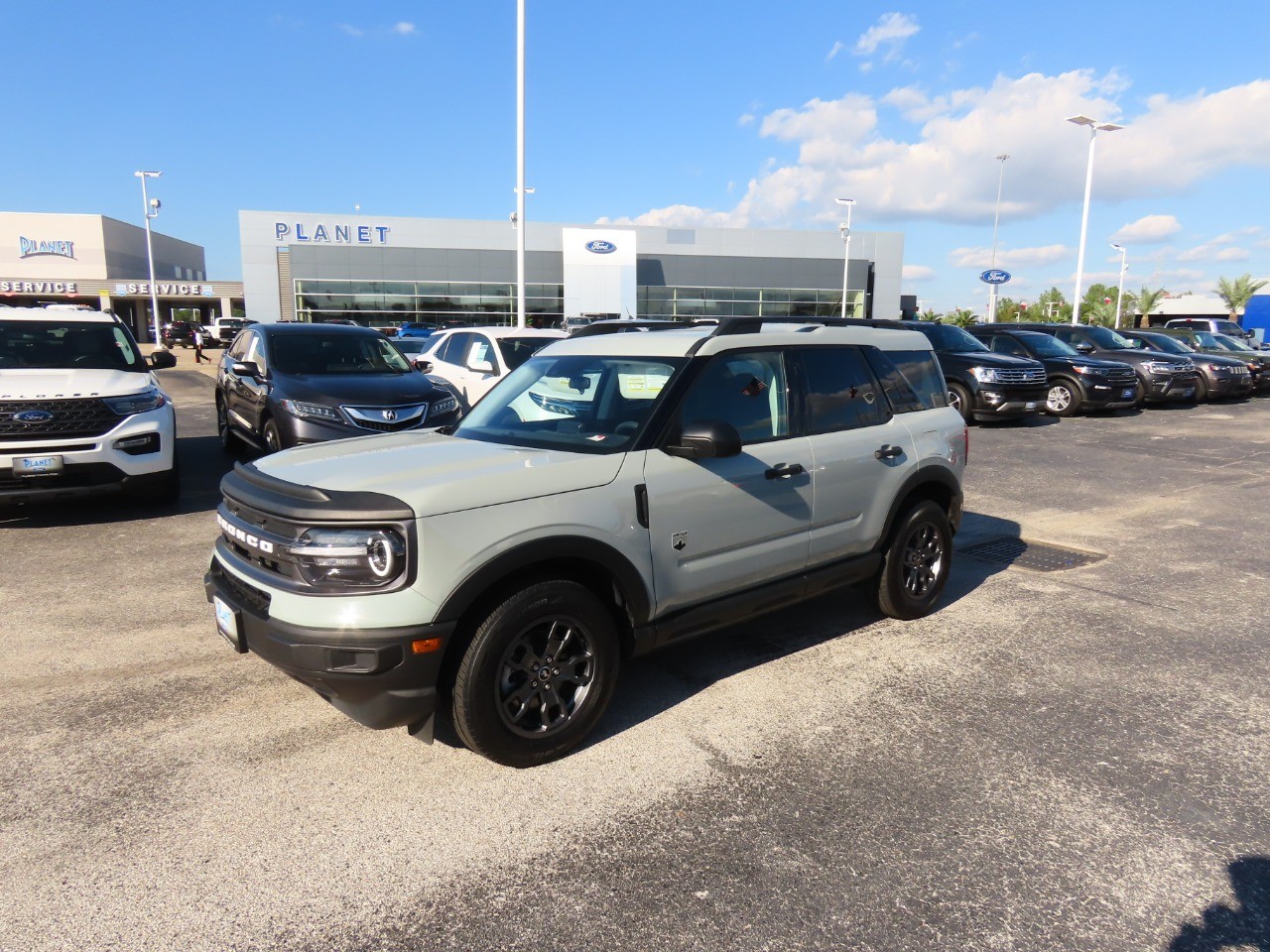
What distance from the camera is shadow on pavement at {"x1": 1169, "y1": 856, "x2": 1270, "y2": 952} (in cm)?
241

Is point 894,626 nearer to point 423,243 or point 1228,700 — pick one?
point 1228,700

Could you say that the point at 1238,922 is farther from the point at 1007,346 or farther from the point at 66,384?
the point at 1007,346

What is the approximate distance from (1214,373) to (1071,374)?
18.7 ft

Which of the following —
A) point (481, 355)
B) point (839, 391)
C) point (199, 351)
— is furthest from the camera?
point (199, 351)

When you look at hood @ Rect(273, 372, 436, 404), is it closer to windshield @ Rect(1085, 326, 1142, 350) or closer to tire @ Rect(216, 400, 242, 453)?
tire @ Rect(216, 400, 242, 453)

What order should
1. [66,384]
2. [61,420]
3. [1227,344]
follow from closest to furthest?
[61,420]
[66,384]
[1227,344]

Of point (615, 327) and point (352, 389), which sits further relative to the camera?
point (352, 389)

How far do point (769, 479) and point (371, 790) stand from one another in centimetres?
228

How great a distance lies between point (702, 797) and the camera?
10.4 feet

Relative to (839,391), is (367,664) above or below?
below

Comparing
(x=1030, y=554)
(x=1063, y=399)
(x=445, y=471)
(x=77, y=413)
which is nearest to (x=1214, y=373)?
(x=1063, y=399)

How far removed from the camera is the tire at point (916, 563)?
501 centimetres

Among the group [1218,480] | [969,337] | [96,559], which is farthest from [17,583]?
[969,337]

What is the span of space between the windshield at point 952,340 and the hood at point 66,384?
12.9m
